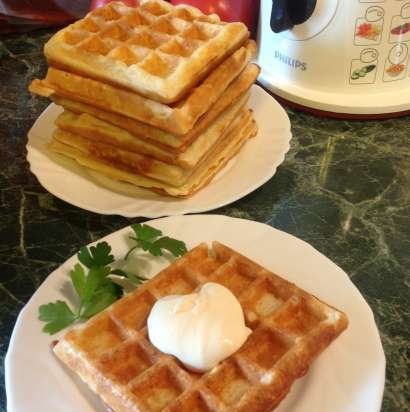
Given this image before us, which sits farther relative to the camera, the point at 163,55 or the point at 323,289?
the point at 163,55

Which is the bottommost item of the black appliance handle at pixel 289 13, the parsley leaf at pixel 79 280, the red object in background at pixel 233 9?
the parsley leaf at pixel 79 280

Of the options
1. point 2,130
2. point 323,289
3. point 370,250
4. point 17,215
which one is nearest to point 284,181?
point 370,250

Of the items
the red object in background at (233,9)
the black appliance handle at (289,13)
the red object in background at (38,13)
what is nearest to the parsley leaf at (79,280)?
the black appliance handle at (289,13)

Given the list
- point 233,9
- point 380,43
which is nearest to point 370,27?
point 380,43

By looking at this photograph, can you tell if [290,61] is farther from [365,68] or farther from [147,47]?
[147,47]

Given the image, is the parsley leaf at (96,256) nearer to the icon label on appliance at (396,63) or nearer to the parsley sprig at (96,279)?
the parsley sprig at (96,279)

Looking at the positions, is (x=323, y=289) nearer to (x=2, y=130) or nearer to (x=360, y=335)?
(x=360, y=335)
